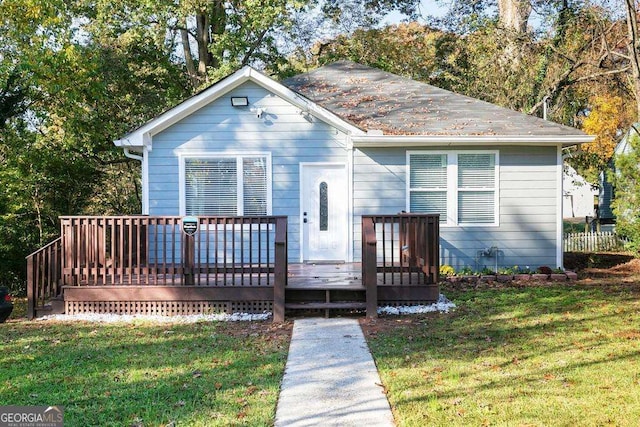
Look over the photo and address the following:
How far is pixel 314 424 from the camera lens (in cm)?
401

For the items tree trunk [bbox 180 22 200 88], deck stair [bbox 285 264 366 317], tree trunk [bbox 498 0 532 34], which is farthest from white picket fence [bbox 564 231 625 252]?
tree trunk [bbox 180 22 200 88]

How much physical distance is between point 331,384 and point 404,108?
863cm

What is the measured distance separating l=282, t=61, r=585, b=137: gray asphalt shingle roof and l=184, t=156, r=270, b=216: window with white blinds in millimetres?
Answer: 1872

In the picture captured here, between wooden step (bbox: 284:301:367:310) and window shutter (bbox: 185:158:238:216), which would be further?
window shutter (bbox: 185:158:238:216)

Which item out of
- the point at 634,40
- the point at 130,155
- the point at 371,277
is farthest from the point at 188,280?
the point at 634,40

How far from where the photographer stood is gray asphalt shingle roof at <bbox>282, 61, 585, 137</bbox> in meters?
11.2

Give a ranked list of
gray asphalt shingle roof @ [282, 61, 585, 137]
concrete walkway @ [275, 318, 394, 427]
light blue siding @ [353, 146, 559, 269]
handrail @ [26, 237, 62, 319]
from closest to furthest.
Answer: concrete walkway @ [275, 318, 394, 427] → handrail @ [26, 237, 62, 319] → gray asphalt shingle roof @ [282, 61, 585, 137] → light blue siding @ [353, 146, 559, 269]

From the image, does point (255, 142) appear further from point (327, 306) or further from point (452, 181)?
point (327, 306)

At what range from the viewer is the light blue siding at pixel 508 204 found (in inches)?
445

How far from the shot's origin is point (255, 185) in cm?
1111

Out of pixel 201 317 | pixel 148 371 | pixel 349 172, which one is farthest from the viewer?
pixel 349 172

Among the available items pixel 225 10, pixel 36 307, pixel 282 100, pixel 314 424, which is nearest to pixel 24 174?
pixel 36 307

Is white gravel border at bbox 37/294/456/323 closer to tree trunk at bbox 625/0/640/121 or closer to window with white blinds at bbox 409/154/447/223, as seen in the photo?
window with white blinds at bbox 409/154/447/223

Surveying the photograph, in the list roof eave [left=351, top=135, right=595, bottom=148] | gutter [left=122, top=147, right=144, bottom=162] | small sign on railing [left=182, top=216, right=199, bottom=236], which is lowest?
small sign on railing [left=182, top=216, right=199, bottom=236]
